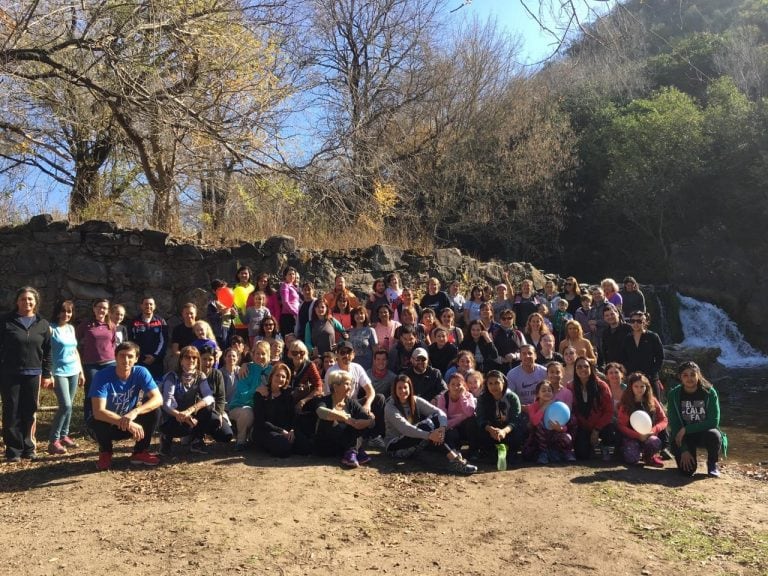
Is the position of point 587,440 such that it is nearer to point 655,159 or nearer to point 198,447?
point 198,447

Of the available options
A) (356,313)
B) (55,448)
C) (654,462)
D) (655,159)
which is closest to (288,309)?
(356,313)

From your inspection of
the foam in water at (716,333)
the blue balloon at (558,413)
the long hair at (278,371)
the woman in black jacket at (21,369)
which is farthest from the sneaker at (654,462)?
the foam in water at (716,333)

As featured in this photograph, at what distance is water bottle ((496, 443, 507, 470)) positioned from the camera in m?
5.90

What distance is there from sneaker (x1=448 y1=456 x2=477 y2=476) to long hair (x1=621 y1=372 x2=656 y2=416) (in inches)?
68.9

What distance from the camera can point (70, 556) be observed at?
150 inches

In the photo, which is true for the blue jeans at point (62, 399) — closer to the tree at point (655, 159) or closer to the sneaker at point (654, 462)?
the sneaker at point (654, 462)

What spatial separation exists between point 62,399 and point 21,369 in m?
0.56

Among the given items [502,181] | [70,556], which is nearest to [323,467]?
[70,556]

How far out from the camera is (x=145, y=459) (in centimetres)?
566

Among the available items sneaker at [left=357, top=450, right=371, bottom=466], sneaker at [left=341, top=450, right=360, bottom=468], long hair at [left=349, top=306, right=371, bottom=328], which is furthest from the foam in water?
sneaker at [left=341, top=450, right=360, bottom=468]

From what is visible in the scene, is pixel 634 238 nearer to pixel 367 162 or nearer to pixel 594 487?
pixel 367 162

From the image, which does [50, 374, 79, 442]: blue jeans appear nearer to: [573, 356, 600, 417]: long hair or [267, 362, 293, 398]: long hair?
[267, 362, 293, 398]: long hair

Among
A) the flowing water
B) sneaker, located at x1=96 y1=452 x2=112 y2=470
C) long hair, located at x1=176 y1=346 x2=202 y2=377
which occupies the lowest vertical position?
the flowing water

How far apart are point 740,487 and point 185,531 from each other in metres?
4.84
